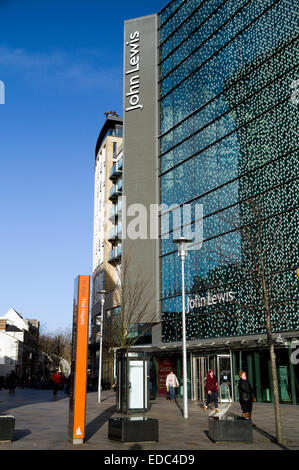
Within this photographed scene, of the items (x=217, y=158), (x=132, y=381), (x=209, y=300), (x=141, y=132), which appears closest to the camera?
(x=132, y=381)

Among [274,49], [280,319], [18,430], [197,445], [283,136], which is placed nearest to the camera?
[197,445]

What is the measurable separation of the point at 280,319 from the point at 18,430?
1710 cm

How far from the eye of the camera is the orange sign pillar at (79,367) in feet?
36.5

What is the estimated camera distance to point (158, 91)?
45.3 meters

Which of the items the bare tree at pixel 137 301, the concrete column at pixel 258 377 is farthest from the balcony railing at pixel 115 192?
the concrete column at pixel 258 377

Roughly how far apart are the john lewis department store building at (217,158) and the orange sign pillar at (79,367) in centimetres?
1398

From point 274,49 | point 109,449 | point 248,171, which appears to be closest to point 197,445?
point 109,449

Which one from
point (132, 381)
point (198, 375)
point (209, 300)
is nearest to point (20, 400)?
point (198, 375)

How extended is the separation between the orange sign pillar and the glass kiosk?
8120 mm

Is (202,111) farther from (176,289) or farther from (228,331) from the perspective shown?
(228,331)

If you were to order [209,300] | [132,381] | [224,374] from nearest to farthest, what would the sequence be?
[132,381]
[224,374]
[209,300]

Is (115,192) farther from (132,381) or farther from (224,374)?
(132,381)

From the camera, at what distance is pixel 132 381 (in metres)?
19.8

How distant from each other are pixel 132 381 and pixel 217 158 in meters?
20.1
